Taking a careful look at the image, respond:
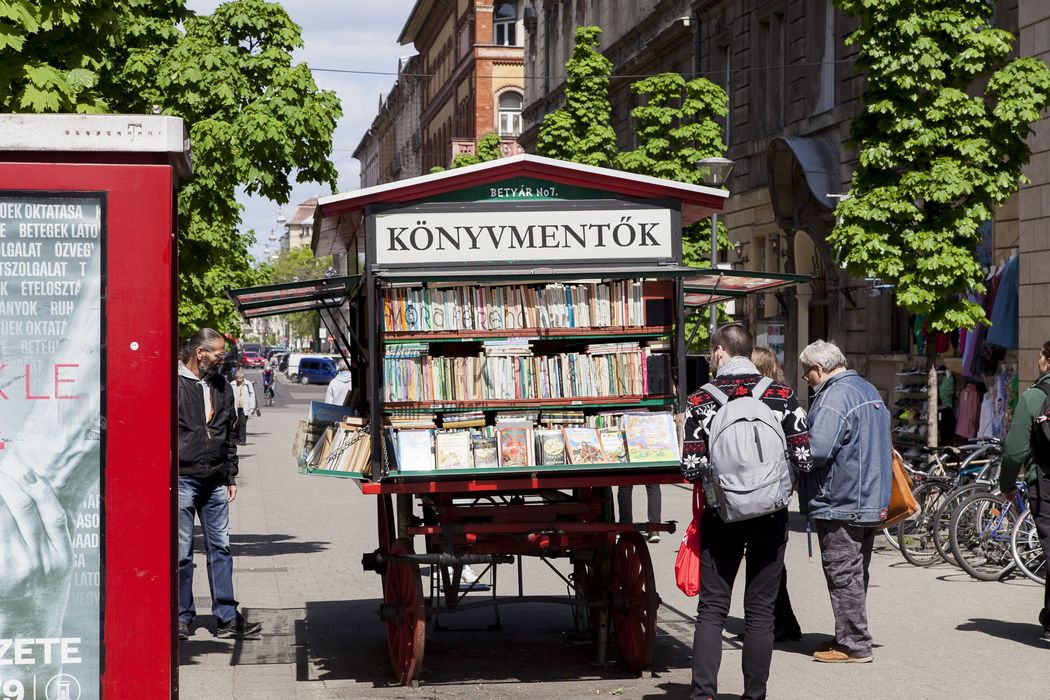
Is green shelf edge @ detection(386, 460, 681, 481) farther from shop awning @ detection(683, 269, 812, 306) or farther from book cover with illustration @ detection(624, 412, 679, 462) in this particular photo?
shop awning @ detection(683, 269, 812, 306)

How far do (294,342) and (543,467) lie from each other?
6935 inches

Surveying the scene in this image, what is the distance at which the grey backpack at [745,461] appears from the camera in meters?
7.09

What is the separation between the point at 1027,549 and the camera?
1230cm

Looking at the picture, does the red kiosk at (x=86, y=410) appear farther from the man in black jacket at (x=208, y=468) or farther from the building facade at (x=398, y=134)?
the building facade at (x=398, y=134)

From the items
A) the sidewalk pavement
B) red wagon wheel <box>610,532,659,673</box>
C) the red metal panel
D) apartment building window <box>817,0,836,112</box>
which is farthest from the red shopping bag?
apartment building window <box>817,0,836,112</box>

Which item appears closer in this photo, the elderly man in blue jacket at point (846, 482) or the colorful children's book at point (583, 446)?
the colorful children's book at point (583, 446)

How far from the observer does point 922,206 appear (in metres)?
15.9

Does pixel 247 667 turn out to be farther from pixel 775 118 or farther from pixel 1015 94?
pixel 775 118

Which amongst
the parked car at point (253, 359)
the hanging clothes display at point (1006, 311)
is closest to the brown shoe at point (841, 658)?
the hanging clothes display at point (1006, 311)

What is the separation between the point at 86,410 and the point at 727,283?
17.0 feet

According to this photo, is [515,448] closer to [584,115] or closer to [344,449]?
[344,449]

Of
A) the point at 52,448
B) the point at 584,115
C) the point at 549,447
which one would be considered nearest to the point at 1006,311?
the point at 549,447

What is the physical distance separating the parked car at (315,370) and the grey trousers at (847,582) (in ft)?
231

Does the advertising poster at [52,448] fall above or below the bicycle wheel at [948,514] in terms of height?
above
